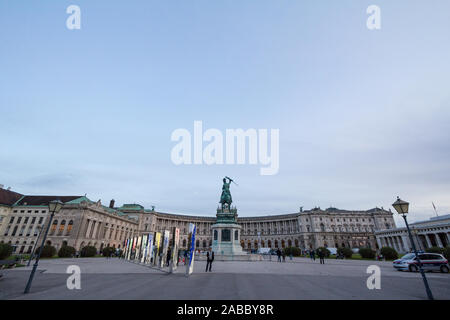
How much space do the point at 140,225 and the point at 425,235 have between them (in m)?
117

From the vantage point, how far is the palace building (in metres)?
66.8

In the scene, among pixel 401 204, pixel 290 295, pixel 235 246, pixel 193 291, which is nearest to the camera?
pixel 290 295

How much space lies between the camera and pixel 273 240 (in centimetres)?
11475

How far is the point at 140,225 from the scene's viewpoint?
10200 centimetres

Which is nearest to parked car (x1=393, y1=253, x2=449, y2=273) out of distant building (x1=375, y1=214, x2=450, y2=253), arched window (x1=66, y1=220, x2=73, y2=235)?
distant building (x1=375, y1=214, x2=450, y2=253)

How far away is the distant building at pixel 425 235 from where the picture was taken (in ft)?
206

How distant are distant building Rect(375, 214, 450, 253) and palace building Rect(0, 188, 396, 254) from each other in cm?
1282

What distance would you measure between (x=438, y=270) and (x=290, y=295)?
22.6m

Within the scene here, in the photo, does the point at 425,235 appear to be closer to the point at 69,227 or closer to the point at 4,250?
the point at 4,250

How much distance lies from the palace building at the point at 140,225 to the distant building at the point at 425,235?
505 inches

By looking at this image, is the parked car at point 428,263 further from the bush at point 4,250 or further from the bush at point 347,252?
the bush at point 4,250
